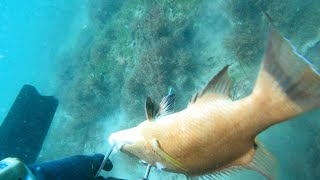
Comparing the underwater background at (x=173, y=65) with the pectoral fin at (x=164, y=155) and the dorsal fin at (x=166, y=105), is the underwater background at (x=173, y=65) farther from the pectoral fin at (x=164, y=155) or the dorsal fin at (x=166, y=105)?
the pectoral fin at (x=164, y=155)

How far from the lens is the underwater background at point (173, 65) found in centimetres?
502

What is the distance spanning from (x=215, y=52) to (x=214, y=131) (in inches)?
244

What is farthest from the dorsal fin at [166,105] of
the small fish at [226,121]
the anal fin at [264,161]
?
the anal fin at [264,161]

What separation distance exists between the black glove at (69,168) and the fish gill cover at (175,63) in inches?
63.0

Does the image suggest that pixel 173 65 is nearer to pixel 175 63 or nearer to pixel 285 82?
pixel 175 63

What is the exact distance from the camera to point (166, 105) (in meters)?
1.30

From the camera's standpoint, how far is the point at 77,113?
440 inches

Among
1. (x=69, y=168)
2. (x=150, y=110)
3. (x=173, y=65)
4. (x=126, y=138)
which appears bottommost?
(x=69, y=168)

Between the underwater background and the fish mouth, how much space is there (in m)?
1.06

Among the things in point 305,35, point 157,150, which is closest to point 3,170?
point 157,150

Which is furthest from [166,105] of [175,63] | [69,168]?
[175,63]

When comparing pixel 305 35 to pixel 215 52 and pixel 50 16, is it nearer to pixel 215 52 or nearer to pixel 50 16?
pixel 215 52

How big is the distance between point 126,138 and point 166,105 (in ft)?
0.91

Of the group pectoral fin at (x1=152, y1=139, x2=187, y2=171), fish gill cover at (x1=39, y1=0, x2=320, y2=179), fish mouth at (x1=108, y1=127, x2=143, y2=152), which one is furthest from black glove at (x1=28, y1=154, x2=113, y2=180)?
fish gill cover at (x1=39, y1=0, x2=320, y2=179)
